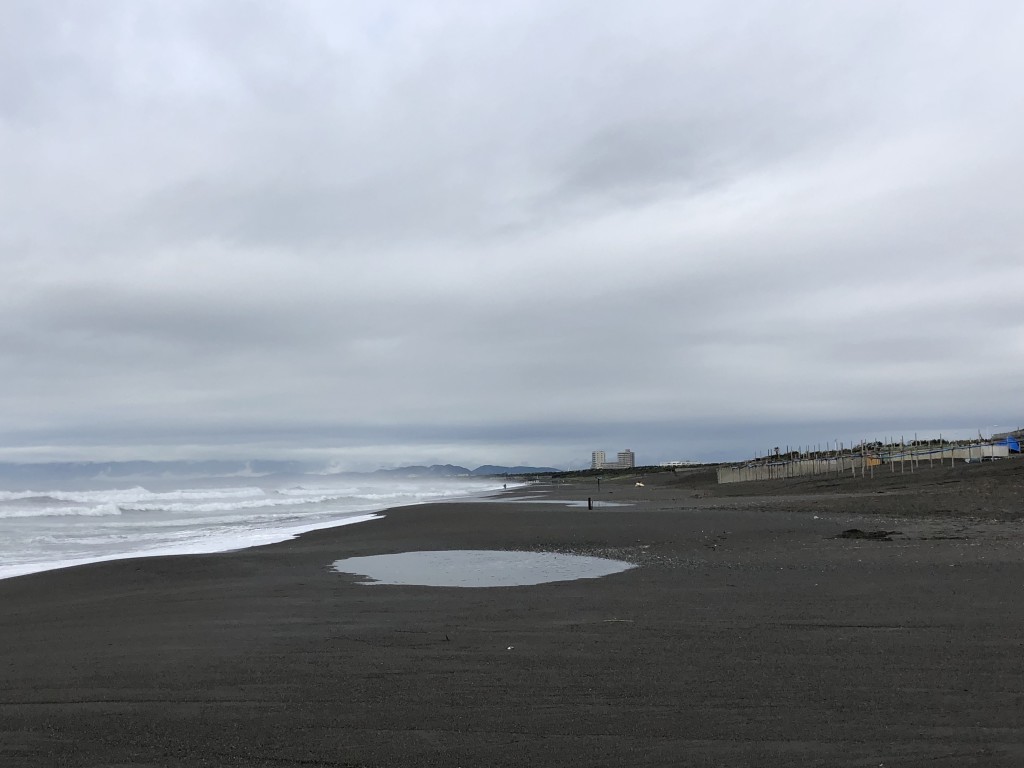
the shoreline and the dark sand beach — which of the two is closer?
the dark sand beach

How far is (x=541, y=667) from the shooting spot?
7012 millimetres

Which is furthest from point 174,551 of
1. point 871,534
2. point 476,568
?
point 871,534

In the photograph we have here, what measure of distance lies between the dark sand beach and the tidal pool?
0.73m

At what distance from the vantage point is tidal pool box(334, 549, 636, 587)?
1306 centimetres

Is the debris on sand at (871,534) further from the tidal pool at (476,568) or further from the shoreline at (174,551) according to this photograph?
the shoreline at (174,551)

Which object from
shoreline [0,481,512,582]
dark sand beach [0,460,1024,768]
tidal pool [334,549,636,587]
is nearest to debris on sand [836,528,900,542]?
dark sand beach [0,460,1024,768]

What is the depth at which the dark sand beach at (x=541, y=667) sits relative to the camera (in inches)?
203

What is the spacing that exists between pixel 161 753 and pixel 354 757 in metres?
1.31

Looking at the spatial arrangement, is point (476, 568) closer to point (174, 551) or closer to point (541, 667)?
point (541, 667)

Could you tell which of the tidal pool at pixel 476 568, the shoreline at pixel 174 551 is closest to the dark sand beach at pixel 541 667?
the tidal pool at pixel 476 568

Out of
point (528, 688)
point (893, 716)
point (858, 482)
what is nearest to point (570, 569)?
point (528, 688)

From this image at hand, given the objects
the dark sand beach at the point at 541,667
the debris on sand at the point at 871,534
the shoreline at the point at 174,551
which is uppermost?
the dark sand beach at the point at 541,667

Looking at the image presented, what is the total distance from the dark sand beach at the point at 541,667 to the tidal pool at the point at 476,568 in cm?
73

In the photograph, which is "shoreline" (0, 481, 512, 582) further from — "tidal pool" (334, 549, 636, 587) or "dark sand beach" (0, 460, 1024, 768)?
"tidal pool" (334, 549, 636, 587)
